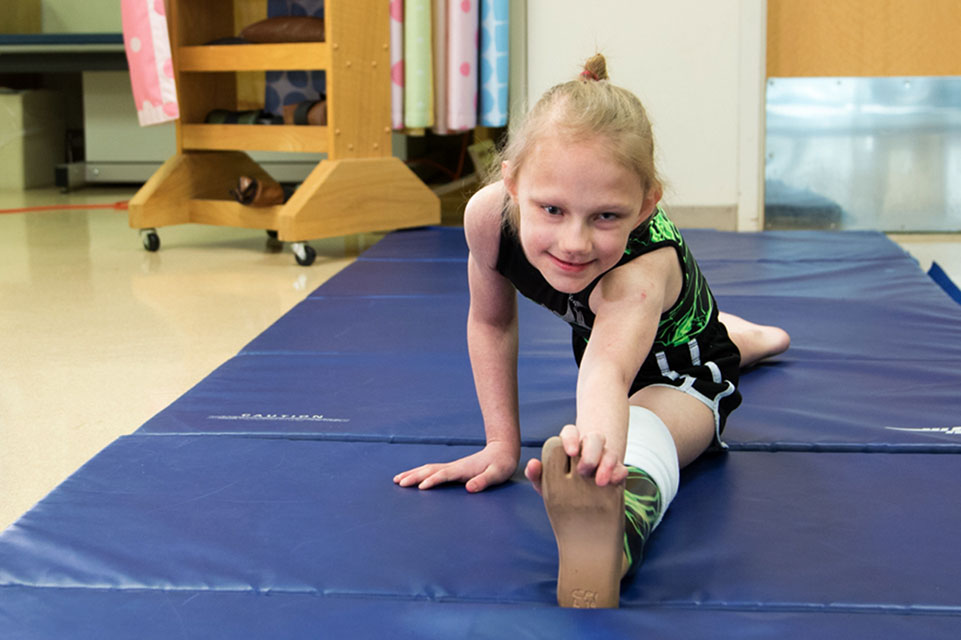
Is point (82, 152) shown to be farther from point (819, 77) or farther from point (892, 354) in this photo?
point (892, 354)

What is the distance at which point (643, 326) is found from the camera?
854 mm

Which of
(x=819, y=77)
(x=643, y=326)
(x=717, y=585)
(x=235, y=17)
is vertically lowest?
(x=717, y=585)

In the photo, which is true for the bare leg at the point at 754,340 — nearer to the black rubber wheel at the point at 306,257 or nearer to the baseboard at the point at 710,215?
the black rubber wheel at the point at 306,257

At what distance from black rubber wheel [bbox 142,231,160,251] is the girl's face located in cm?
217

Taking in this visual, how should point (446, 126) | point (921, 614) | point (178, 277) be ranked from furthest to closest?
point (446, 126), point (178, 277), point (921, 614)

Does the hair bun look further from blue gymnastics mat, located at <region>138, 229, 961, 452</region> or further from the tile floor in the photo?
the tile floor

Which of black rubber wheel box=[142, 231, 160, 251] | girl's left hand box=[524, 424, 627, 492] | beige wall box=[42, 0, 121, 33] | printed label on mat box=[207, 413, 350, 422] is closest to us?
girl's left hand box=[524, 424, 627, 492]

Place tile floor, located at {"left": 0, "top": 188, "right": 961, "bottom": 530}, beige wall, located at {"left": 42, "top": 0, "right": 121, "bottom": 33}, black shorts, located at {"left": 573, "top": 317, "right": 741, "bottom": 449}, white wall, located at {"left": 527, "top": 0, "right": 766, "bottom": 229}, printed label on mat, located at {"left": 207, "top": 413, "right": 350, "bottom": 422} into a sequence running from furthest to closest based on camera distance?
beige wall, located at {"left": 42, "top": 0, "right": 121, "bottom": 33}
white wall, located at {"left": 527, "top": 0, "right": 766, "bottom": 229}
tile floor, located at {"left": 0, "top": 188, "right": 961, "bottom": 530}
printed label on mat, located at {"left": 207, "top": 413, "right": 350, "bottom": 422}
black shorts, located at {"left": 573, "top": 317, "right": 741, "bottom": 449}

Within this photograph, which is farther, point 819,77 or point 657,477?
point 819,77

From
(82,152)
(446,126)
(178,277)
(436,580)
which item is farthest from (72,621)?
(82,152)

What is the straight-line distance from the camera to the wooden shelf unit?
2.51m

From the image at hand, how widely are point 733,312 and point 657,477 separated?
2.84 feet

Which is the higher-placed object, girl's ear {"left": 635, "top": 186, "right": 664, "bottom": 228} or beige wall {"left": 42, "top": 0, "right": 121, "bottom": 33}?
beige wall {"left": 42, "top": 0, "right": 121, "bottom": 33}

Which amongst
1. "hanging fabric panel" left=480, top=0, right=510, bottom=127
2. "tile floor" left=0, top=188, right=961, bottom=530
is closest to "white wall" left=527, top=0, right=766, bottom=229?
"hanging fabric panel" left=480, top=0, right=510, bottom=127
